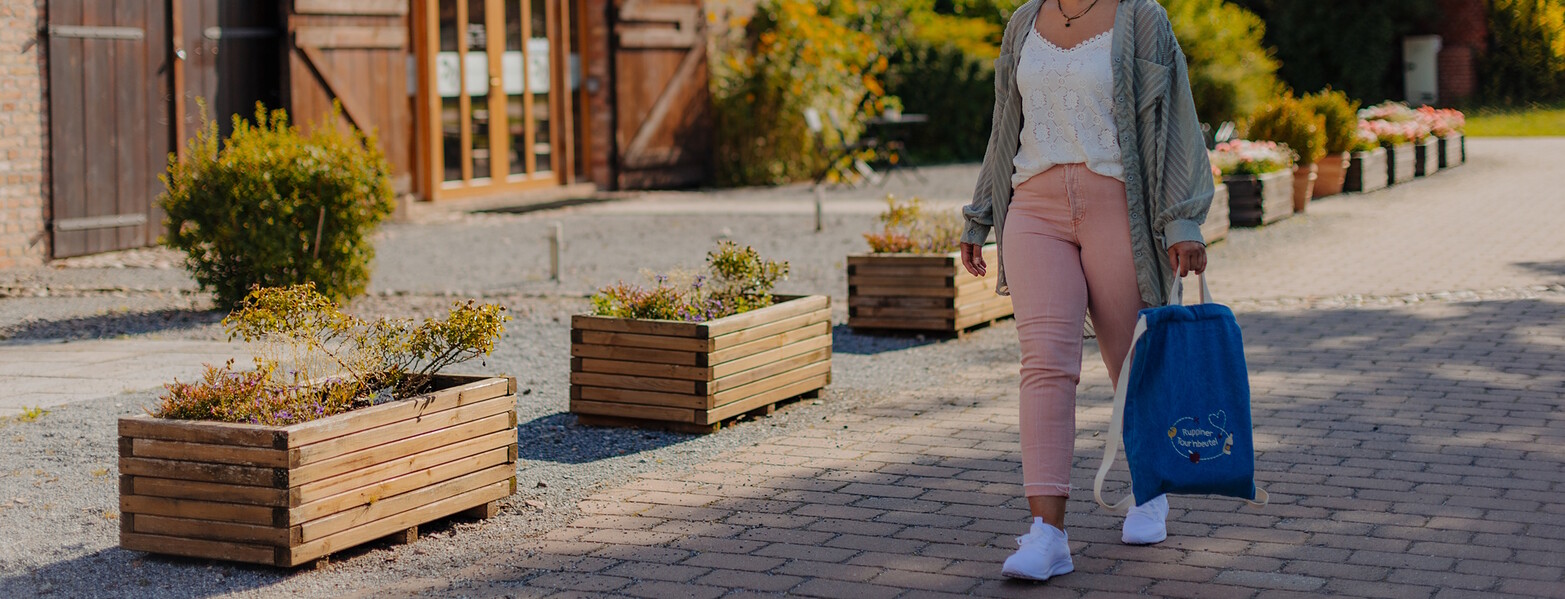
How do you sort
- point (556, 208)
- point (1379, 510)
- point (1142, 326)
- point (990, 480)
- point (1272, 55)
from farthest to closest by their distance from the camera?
point (1272, 55) → point (556, 208) → point (990, 480) → point (1379, 510) → point (1142, 326)

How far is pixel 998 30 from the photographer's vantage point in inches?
972

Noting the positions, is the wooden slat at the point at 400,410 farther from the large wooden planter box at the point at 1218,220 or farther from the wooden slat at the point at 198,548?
the large wooden planter box at the point at 1218,220

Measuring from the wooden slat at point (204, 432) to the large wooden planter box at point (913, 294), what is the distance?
15.1 ft

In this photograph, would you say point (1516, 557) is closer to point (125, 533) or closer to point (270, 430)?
point (270, 430)

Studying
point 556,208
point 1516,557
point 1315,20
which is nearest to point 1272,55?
point 1315,20

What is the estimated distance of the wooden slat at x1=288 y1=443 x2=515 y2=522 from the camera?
14.2 feet

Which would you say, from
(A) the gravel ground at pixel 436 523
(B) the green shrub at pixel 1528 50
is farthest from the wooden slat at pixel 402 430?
(B) the green shrub at pixel 1528 50

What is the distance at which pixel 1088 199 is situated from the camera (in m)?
4.16

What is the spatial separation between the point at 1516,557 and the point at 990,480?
63.6 inches

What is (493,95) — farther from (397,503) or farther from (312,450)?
(312,450)

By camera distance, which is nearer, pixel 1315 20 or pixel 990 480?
pixel 990 480

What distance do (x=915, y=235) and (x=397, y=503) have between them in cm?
466

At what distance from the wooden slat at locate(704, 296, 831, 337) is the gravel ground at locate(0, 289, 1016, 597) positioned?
0.38 metres

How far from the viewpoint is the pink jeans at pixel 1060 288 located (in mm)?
4156
